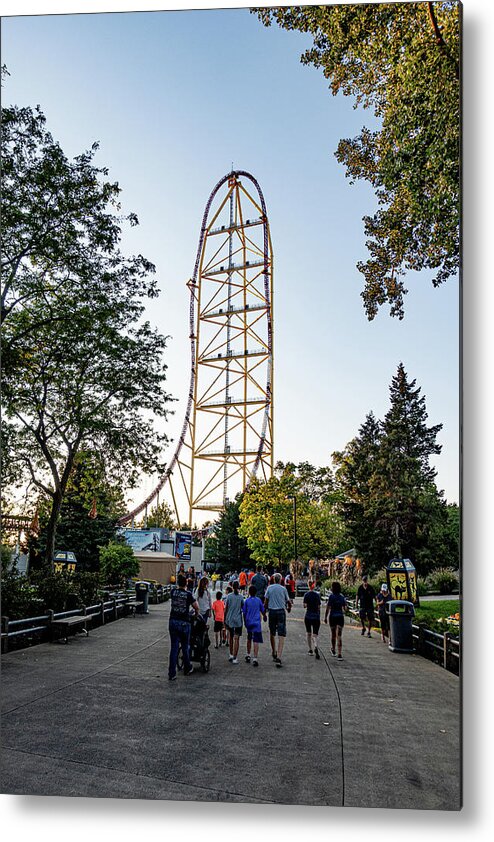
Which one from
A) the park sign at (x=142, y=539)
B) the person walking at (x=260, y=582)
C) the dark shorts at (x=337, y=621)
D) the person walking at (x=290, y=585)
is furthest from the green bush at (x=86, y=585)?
the dark shorts at (x=337, y=621)

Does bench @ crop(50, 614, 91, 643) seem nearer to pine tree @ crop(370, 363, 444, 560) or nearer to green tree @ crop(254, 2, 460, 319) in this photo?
pine tree @ crop(370, 363, 444, 560)

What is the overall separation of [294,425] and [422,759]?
120 inches

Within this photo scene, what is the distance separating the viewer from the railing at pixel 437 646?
5086 mm

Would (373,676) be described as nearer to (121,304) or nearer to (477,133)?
(121,304)

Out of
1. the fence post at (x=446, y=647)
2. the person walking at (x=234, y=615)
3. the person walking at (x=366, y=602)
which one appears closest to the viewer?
the fence post at (x=446, y=647)

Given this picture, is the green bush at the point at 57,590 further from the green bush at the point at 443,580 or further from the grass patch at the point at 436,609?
the green bush at the point at 443,580

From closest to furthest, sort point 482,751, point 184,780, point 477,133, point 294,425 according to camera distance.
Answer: point 184,780 < point 482,751 < point 477,133 < point 294,425

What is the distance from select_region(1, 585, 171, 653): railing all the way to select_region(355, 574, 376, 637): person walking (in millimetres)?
2025

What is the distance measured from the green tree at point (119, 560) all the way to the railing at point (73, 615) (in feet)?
1.13

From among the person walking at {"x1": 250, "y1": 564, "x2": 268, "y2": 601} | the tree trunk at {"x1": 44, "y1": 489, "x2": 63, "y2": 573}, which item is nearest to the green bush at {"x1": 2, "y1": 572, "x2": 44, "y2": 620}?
the tree trunk at {"x1": 44, "y1": 489, "x2": 63, "y2": 573}

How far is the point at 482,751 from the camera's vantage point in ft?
15.8

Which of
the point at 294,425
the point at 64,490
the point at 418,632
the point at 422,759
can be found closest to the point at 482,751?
the point at 422,759

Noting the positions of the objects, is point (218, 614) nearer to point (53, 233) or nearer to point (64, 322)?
point (64, 322)

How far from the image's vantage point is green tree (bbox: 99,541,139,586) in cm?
670
